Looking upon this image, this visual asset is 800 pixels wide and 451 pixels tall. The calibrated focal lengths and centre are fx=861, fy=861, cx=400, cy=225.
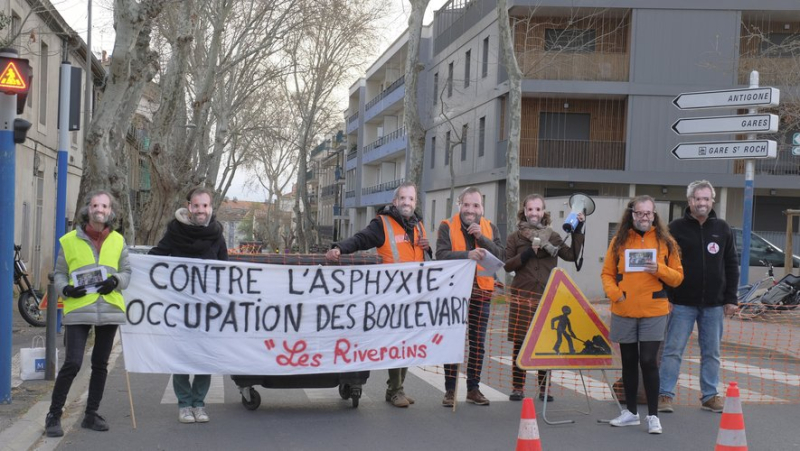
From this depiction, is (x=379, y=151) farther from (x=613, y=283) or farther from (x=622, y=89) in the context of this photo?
(x=613, y=283)

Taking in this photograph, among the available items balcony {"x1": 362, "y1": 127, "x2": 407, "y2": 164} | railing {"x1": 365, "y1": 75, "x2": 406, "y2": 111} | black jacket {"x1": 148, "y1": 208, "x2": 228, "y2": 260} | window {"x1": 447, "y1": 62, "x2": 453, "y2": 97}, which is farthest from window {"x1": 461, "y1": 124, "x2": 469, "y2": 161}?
black jacket {"x1": 148, "y1": 208, "x2": 228, "y2": 260}

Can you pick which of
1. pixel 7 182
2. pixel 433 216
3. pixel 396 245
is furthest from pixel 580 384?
pixel 433 216

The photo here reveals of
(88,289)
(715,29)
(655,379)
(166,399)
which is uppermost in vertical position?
(715,29)

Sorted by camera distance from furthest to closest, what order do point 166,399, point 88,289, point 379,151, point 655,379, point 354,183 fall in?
point 354,183
point 379,151
point 166,399
point 655,379
point 88,289

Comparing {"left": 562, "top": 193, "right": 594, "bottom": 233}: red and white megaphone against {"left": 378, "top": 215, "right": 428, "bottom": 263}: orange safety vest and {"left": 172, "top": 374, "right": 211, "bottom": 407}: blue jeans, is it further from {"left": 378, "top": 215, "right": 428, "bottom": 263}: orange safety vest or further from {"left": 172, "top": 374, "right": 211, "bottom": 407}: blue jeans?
{"left": 172, "top": 374, "right": 211, "bottom": 407}: blue jeans

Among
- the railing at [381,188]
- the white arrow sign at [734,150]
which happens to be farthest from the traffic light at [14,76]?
the railing at [381,188]

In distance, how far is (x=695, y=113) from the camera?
30.5 meters

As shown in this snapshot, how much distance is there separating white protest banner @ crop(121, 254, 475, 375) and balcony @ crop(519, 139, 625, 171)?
24.6 m

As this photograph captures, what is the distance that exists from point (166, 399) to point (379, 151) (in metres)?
48.9

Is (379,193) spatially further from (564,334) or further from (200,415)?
(200,415)

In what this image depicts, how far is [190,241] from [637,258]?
3905 mm

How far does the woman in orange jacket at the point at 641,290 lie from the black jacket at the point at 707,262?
2.33ft

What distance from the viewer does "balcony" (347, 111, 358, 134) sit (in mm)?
69050

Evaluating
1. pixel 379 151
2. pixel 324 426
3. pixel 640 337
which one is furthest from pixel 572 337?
pixel 379 151
